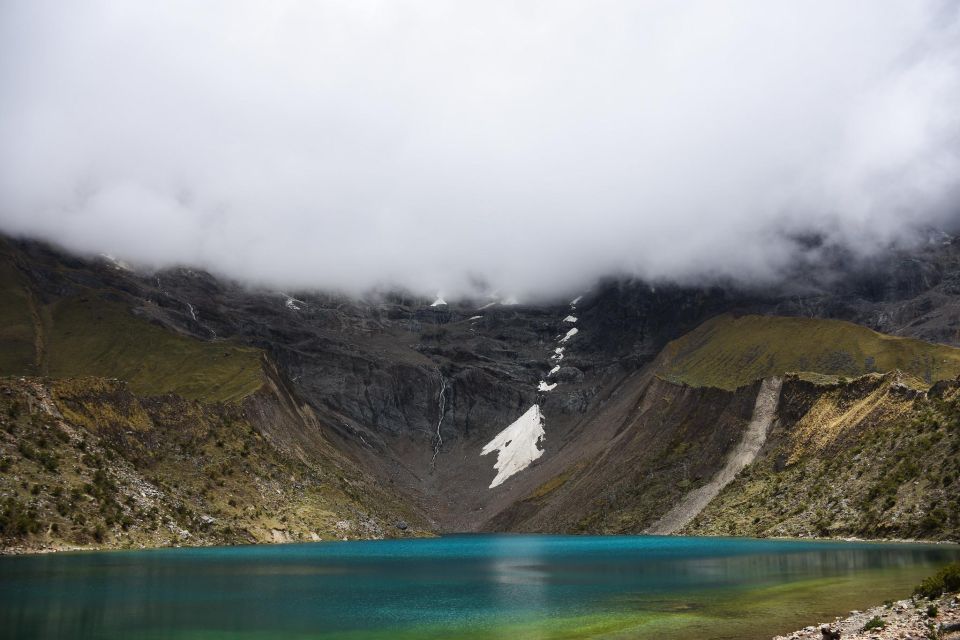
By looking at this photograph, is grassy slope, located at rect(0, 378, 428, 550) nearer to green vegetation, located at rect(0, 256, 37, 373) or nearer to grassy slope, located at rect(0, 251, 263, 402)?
grassy slope, located at rect(0, 251, 263, 402)

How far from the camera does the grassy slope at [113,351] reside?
480 ft

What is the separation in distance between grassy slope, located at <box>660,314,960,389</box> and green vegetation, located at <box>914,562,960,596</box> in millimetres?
107635

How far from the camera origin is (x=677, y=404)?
534 ft

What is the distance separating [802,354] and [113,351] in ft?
458

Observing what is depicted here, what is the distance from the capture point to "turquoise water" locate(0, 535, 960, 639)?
36.8 meters

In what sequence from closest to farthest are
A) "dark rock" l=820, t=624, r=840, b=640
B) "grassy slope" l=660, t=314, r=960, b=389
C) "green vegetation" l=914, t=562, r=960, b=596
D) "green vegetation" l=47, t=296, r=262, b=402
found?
1. "dark rock" l=820, t=624, r=840, b=640
2. "green vegetation" l=914, t=562, r=960, b=596
3. "grassy slope" l=660, t=314, r=960, b=389
4. "green vegetation" l=47, t=296, r=262, b=402

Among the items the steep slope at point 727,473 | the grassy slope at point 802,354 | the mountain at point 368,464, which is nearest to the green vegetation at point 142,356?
the mountain at point 368,464

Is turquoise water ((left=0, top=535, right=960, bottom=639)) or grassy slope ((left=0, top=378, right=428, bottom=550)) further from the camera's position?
grassy slope ((left=0, top=378, right=428, bottom=550))

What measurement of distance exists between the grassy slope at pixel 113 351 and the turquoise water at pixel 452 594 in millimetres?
73247

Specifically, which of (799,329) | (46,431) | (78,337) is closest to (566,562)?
(46,431)

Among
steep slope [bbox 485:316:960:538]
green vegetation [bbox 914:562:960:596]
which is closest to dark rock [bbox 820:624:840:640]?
green vegetation [bbox 914:562:960:596]

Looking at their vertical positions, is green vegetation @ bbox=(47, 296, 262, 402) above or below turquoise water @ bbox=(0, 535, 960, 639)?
above

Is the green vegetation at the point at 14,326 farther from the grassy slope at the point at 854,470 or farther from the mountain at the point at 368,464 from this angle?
the grassy slope at the point at 854,470

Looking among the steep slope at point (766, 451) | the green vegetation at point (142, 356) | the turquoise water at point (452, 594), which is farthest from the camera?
the green vegetation at point (142, 356)
